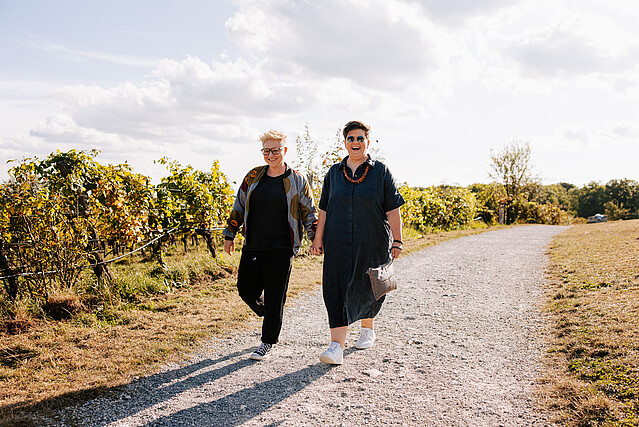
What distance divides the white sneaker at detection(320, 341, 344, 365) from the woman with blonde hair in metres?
0.52

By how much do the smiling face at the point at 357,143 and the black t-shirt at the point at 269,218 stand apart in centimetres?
67

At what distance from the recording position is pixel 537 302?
590 cm

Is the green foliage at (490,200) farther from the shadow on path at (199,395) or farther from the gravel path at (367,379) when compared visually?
the shadow on path at (199,395)

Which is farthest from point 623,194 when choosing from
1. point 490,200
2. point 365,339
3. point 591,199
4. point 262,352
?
point 262,352

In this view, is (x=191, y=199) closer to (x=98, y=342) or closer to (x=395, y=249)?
(x=98, y=342)

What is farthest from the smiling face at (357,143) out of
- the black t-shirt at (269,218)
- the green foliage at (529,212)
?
the green foliage at (529,212)

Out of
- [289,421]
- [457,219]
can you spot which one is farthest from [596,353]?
[457,219]

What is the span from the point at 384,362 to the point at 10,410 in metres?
2.75

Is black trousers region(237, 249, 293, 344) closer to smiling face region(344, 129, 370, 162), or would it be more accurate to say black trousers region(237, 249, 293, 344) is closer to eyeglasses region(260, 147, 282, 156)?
eyeglasses region(260, 147, 282, 156)

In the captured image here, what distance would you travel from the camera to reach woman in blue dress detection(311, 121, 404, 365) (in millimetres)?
3732

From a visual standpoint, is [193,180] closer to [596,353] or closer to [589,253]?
[596,353]

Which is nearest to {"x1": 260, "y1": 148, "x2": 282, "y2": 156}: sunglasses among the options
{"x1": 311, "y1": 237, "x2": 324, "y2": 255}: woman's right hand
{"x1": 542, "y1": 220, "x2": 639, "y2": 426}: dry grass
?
{"x1": 311, "y1": 237, "x2": 324, "y2": 255}: woman's right hand

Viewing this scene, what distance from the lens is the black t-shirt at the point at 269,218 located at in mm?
3885

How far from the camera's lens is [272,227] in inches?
153
